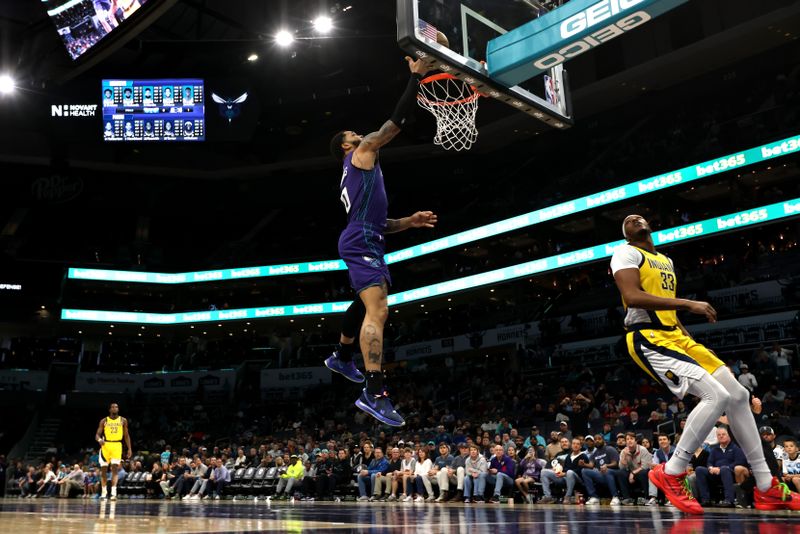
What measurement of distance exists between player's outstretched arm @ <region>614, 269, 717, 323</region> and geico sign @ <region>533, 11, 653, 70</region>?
3.09 metres

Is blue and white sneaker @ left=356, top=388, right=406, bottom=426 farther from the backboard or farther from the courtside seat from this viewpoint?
the courtside seat

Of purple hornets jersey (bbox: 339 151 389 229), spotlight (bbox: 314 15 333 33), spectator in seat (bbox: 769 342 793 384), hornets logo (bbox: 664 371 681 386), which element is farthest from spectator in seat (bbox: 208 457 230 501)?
hornets logo (bbox: 664 371 681 386)

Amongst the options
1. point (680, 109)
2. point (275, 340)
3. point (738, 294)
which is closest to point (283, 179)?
point (275, 340)

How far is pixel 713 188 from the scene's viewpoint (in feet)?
91.5

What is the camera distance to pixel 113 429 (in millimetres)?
13430

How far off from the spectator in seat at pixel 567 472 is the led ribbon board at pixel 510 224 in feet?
48.7

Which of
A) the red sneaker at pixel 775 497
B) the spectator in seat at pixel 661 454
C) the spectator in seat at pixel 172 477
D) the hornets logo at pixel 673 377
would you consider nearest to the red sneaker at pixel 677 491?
the red sneaker at pixel 775 497

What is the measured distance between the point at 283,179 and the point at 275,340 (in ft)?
27.4

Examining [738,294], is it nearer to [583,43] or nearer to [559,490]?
[559,490]

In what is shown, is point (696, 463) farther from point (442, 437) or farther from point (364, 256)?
point (442, 437)

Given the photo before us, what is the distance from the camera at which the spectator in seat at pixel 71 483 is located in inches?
826

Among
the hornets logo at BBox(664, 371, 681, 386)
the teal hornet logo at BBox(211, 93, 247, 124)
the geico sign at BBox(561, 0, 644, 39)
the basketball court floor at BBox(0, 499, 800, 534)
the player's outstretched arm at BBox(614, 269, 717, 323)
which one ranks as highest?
the teal hornet logo at BBox(211, 93, 247, 124)

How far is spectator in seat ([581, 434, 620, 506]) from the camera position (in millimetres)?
11125

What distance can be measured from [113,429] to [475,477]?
682 cm
